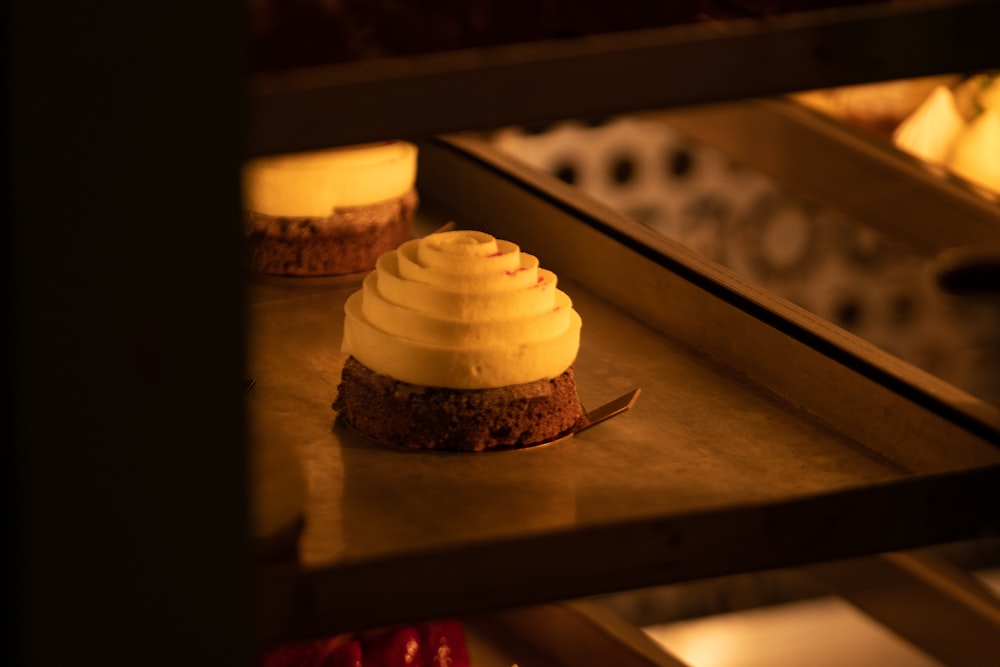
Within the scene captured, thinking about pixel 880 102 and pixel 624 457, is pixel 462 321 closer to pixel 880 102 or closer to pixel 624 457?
pixel 624 457

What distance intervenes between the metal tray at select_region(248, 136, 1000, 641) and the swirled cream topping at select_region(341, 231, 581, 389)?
0.24 feet

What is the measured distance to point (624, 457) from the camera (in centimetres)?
132

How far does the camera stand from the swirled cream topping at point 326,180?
178cm

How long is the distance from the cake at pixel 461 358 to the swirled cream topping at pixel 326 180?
1.36ft

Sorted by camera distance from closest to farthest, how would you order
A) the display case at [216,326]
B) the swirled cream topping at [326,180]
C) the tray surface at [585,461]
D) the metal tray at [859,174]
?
1. the display case at [216,326]
2. the tray surface at [585,461]
3. the metal tray at [859,174]
4. the swirled cream topping at [326,180]

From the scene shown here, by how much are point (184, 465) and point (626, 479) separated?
573mm

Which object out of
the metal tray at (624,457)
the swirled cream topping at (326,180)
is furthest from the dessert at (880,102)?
the swirled cream topping at (326,180)

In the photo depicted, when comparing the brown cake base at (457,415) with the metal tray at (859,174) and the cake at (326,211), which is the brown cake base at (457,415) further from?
the cake at (326,211)

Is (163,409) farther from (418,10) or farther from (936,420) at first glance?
(936,420)

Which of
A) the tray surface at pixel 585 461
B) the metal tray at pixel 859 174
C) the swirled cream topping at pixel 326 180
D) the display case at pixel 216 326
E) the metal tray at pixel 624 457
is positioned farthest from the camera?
the swirled cream topping at pixel 326 180

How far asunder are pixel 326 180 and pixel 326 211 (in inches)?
1.5

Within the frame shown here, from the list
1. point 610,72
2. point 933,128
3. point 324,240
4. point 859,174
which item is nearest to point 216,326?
point 610,72

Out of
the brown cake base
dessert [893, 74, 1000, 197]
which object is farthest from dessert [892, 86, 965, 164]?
the brown cake base

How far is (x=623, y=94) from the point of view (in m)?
0.77
